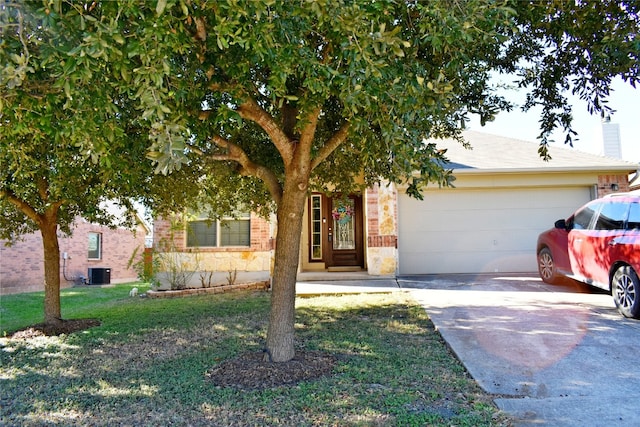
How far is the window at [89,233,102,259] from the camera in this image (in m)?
21.9

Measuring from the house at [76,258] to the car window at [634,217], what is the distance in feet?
36.9

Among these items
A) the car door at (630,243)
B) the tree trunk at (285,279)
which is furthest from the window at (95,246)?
the car door at (630,243)

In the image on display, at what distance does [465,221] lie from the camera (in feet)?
39.1

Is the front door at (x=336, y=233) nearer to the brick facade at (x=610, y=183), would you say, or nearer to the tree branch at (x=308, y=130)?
the brick facade at (x=610, y=183)

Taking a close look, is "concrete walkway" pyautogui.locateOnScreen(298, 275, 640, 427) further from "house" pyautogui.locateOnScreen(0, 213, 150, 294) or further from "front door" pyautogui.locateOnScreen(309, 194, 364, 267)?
"house" pyautogui.locateOnScreen(0, 213, 150, 294)

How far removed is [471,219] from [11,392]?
10542 mm

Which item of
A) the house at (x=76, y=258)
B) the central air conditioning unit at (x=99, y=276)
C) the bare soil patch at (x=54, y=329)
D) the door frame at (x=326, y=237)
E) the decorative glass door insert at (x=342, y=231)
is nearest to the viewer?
the bare soil patch at (x=54, y=329)

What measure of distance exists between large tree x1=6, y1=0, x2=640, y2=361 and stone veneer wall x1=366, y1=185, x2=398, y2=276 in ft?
18.7

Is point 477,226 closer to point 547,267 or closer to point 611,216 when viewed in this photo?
point 547,267

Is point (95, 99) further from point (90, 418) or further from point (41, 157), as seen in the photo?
point (41, 157)

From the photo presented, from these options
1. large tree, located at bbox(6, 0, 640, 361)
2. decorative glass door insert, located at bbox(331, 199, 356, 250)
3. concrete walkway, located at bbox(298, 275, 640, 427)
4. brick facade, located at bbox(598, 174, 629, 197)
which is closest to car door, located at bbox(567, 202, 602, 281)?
concrete walkway, located at bbox(298, 275, 640, 427)

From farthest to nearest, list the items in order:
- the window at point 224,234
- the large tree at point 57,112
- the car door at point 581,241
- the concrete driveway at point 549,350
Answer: the window at point 224,234, the car door at point 581,241, the concrete driveway at point 549,350, the large tree at point 57,112

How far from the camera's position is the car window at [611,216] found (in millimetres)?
6616

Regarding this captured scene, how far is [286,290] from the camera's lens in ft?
15.6
